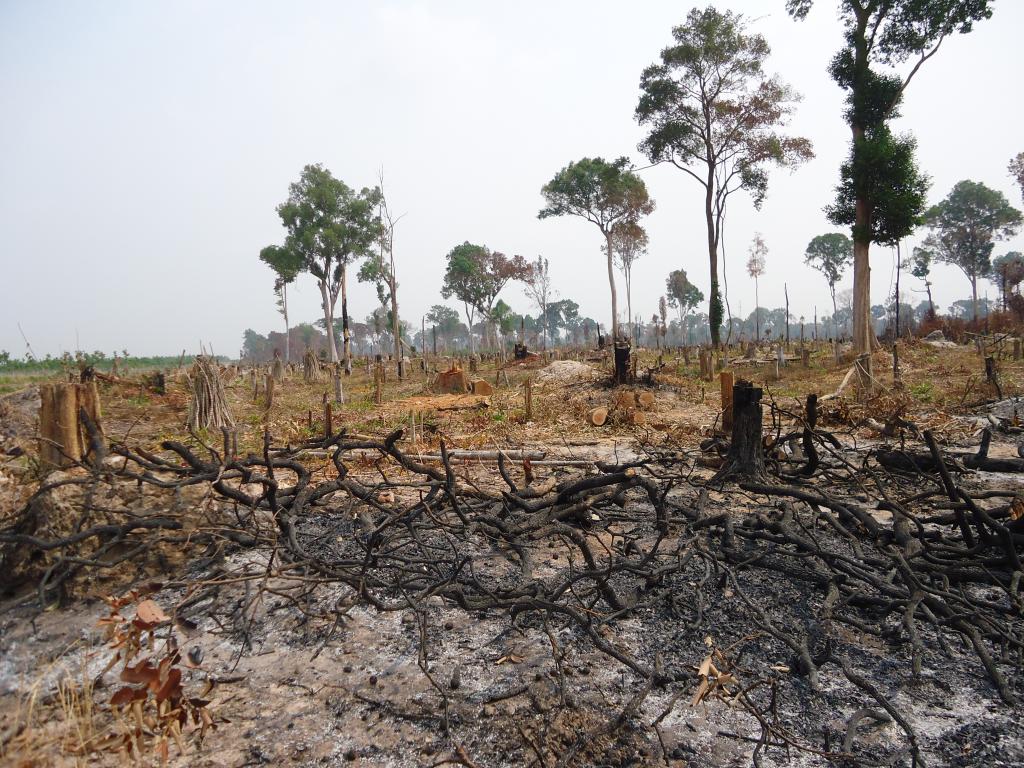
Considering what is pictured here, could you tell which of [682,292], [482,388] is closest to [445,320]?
[682,292]

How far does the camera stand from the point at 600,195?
31.9m

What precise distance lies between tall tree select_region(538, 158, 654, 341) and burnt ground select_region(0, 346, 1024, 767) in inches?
1122

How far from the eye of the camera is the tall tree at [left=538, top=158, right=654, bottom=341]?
3122 cm

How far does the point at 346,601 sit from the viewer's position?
8.72 feet

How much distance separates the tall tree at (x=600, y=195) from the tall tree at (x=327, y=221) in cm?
1197

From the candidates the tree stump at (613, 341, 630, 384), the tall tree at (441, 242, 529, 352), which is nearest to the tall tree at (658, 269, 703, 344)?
the tall tree at (441, 242, 529, 352)

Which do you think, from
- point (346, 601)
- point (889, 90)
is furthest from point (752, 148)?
point (346, 601)

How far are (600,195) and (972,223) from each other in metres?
34.7

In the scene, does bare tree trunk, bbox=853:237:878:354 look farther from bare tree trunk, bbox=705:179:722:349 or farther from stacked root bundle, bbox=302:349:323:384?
stacked root bundle, bbox=302:349:323:384

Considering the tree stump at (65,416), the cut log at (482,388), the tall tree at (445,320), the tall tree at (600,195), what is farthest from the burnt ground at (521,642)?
the tall tree at (445,320)

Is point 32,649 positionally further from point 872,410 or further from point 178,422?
point 872,410

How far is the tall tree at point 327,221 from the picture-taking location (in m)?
33.0

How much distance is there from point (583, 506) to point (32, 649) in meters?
2.92

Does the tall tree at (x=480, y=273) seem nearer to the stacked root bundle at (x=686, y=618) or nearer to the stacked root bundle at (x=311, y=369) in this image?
the stacked root bundle at (x=311, y=369)
